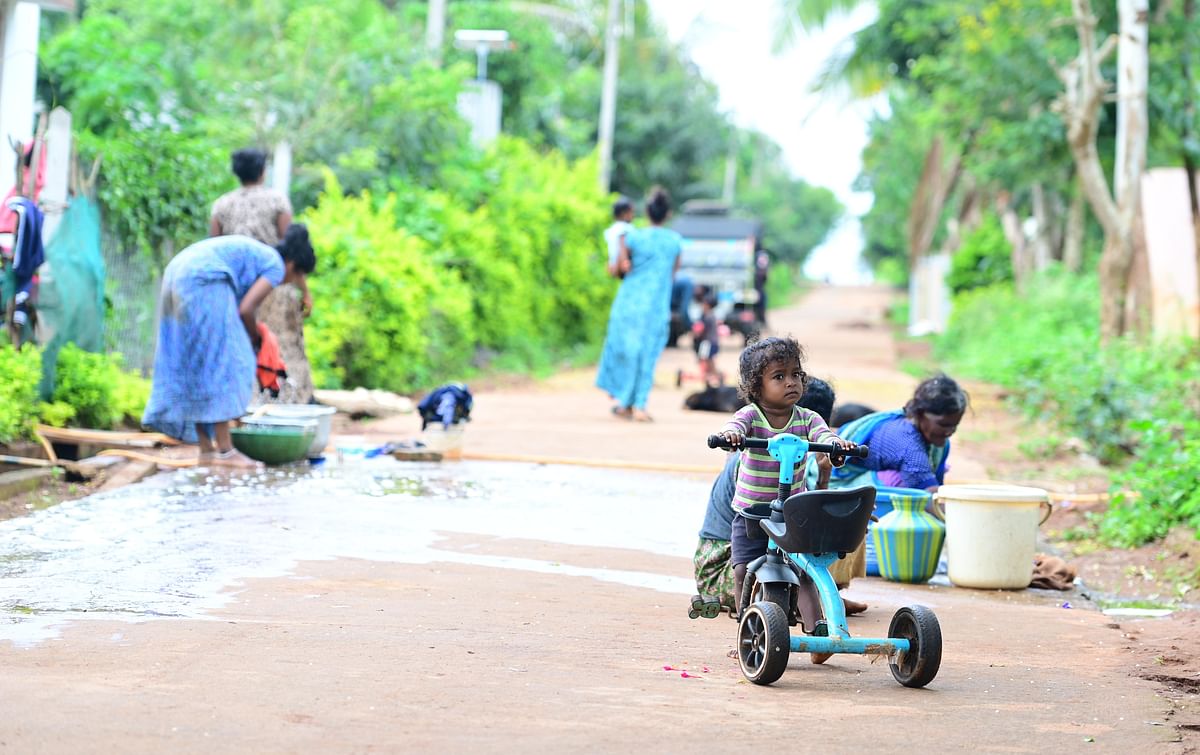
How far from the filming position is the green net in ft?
34.9

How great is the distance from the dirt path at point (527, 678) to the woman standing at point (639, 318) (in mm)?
7076

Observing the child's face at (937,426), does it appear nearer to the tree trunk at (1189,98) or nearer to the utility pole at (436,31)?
the tree trunk at (1189,98)

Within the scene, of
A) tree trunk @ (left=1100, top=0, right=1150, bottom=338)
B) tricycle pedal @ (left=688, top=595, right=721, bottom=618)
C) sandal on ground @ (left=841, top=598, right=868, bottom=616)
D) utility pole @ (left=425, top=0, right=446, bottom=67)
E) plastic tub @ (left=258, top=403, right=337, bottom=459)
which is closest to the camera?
tricycle pedal @ (left=688, top=595, right=721, bottom=618)

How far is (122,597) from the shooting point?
626 centimetres

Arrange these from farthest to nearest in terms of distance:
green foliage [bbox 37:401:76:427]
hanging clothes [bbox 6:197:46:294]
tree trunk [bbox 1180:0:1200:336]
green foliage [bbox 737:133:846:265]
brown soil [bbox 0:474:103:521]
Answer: green foliage [bbox 737:133:846:265], tree trunk [bbox 1180:0:1200:336], green foliage [bbox 37:401:76:427], hanging clothes [bbox 6:197:46:294], brown soil [bbox 0:474:103:521]

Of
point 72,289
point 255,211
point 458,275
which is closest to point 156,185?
point 255,211

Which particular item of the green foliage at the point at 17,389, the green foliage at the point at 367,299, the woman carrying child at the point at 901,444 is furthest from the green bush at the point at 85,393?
the woman carrying child at the point at 901,444

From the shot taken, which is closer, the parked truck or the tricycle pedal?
the tricycle pedal

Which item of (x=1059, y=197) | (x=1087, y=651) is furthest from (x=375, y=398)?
(x=1059, y=197)

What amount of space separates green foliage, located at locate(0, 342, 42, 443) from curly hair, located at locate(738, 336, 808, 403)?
5.05 meters

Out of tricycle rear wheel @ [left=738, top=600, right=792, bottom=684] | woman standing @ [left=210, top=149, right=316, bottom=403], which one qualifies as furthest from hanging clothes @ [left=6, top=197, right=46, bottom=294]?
tricycle rear wheel @ [left=738, top=600, right=792, bottom=684]

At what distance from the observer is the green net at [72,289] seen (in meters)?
10.6

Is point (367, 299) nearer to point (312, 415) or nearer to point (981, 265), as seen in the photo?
point (312, 415)

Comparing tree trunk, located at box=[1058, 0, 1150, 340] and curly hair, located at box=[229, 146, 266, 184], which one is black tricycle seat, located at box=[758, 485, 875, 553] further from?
tree trunk, located at box=[1058, 0, 1150, 340]
